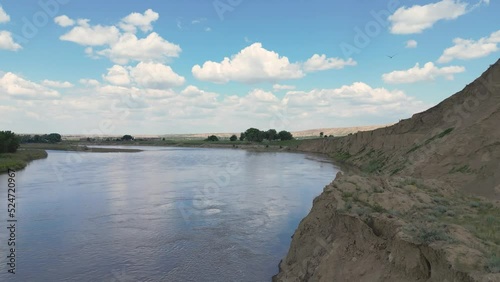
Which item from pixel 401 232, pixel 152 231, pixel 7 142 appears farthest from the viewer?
pixel 7 142

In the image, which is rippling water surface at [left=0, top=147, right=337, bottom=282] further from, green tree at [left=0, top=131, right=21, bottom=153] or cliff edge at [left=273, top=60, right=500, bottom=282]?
green tree at [left=0, top=131, right=21, bottom=153]

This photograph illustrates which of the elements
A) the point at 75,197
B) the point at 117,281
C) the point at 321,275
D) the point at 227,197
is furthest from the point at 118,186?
the point at 321,275

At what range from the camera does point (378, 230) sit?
11492mm

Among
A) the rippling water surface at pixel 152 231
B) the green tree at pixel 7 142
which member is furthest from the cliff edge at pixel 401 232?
the green tree at pixel 7 142

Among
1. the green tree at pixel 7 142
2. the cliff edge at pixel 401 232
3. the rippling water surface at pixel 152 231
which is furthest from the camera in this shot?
the green tree at pixel 7 142

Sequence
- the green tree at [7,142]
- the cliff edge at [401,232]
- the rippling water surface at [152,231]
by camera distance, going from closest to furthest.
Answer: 1. the cliff edge at [401,232]
2. the rippling water surface at [152,231]
3. the green tree at [7,142]

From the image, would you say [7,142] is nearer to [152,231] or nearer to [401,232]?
[152,231]

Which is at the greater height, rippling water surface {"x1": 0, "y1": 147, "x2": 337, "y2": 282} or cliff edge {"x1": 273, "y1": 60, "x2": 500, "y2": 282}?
cliff edge {"x1": 273, "y1": 60, "x2": 500, "y2": 282}

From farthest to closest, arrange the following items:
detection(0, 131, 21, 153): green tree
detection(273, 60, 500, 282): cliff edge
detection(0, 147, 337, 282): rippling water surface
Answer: detection(0, 131, 21, 153): green tree < detection(0, 147, 337, 282): rippling water surface < detection(273, 60, 500, 282): cliff edge

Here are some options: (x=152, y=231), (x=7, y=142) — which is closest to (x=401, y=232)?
(x=152, y=231)

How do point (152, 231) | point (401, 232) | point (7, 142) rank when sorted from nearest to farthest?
1. point (401, 232)
2. point (152, 231)
3. point (7, 142)

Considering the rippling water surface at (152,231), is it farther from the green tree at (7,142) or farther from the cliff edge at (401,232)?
the green tree at (7,142)

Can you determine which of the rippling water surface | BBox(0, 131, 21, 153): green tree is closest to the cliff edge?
the rippling water surface

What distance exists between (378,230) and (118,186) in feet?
120
